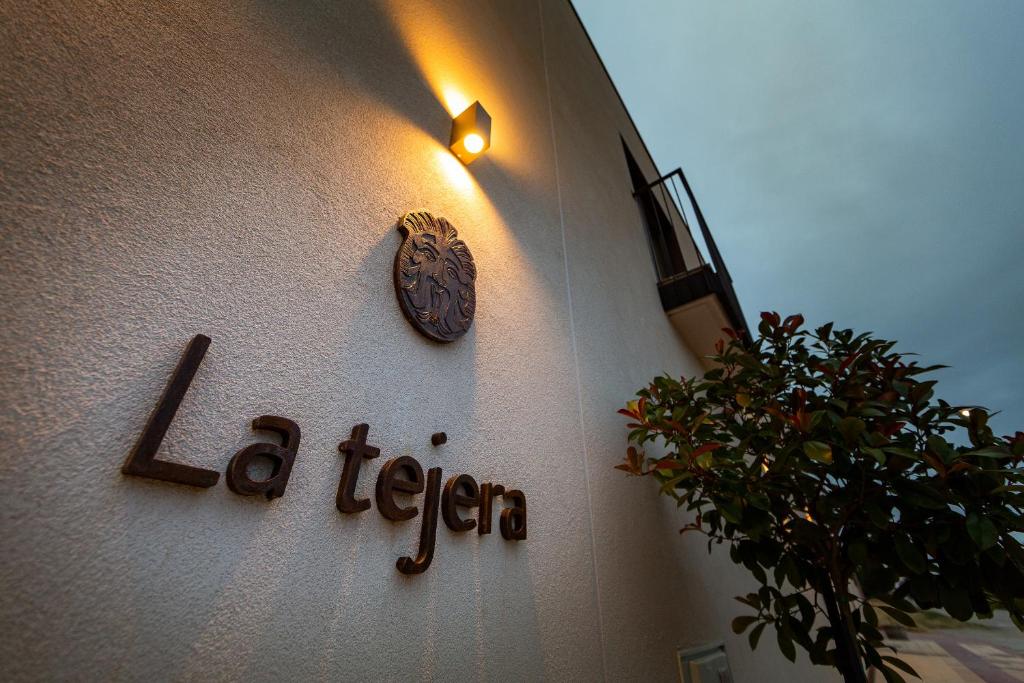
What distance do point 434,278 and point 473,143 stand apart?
0.63m

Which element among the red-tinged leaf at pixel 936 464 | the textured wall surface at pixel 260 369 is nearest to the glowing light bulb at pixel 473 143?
the textured wall surface at pixel 260 369

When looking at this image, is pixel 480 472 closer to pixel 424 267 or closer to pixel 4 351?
pixel 424 267

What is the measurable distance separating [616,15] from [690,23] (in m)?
2.03

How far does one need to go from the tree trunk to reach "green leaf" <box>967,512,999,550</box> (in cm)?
53

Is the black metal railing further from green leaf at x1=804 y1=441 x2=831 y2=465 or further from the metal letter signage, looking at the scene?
the metal letter signage

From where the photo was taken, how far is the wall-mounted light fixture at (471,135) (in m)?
1.36

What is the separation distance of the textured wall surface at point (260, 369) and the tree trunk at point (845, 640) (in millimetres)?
621

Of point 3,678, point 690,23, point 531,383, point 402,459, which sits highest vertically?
point 690,23

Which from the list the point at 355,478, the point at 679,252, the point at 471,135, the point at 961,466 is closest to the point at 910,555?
the point at 961,466

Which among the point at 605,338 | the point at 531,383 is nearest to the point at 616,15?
the point at 605,338

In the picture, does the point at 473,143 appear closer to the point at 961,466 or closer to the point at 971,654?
the point at 961,466

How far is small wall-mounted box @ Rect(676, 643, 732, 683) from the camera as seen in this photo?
1540 millimetres

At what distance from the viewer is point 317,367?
76 centimetres

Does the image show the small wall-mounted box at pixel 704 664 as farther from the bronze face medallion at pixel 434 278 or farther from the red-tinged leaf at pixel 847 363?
the bronze face medallion at pixel 434 278
